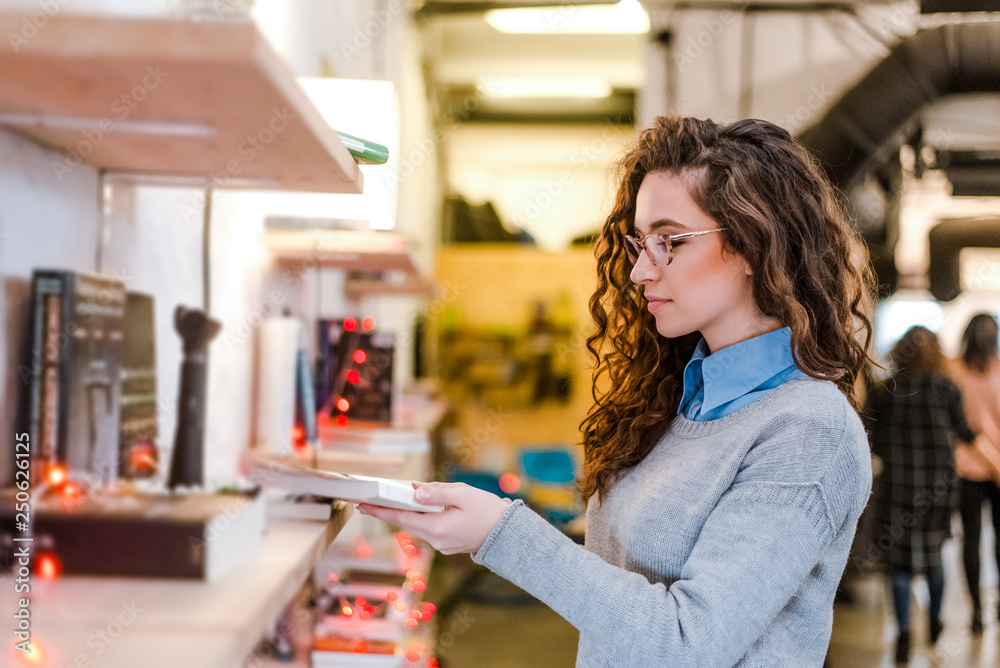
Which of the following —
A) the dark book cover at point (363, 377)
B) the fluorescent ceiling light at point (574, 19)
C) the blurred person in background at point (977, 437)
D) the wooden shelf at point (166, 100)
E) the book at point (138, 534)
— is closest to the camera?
the wooden shelf at point (166, 100)

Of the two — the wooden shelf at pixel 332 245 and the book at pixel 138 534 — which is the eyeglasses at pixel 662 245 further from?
the wooden shelf at pixel 332 245

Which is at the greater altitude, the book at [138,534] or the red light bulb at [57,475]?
the red light bulb at [57,475]

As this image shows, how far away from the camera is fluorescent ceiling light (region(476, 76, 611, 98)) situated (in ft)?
19.2

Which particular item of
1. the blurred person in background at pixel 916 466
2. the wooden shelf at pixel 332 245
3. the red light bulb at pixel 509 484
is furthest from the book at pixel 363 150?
the red light bulb at pixel 509 484

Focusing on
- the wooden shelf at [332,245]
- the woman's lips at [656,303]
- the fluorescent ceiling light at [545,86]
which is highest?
the fluorescent ceiling light at [545,86]

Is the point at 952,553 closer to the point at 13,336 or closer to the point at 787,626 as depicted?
the point at 787,626

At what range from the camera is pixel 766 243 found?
3.32 feet

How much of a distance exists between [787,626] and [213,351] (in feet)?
3.91

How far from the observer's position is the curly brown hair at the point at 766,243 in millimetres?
1011

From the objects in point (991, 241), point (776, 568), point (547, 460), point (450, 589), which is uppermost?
point (991, 241)

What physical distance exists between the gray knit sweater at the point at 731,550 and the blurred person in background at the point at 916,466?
2.03 m

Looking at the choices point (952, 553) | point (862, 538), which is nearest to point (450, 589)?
point (862, 538)

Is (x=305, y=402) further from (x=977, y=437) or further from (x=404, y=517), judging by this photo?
(x=977, y=437)

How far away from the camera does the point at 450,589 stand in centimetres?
464
